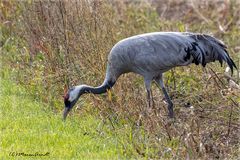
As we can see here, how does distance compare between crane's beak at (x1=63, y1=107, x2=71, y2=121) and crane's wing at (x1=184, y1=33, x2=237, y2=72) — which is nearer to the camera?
crane's beak at (x1=63, y1=107, x2=71, y2=121)

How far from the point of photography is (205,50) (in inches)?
357

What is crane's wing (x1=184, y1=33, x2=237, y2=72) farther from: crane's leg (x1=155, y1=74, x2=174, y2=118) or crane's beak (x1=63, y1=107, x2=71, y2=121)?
crane's beak (x1=63, y1=107, x2=71, y2=121)

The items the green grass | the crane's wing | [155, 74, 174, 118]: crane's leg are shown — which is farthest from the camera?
the crane's wing

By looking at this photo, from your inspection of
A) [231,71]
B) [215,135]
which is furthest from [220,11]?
[215,135]

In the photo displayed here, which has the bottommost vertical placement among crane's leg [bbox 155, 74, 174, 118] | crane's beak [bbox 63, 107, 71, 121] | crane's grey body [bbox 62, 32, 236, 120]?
crane's beak [bbox 63, 107, 71, 121]

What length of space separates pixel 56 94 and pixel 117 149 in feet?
7.95

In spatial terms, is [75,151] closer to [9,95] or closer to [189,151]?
[189,151]

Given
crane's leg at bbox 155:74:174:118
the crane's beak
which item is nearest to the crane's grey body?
crane's leg at bbox 155:74:174:118

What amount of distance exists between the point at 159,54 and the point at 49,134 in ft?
5.52

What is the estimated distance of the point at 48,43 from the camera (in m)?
10.5

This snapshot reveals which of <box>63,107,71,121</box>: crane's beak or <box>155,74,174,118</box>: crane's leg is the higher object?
<box>155,74,174,118</box>: crane's leg

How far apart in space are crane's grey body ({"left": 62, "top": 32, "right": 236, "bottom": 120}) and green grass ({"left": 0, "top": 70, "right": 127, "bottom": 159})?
19.0 inches

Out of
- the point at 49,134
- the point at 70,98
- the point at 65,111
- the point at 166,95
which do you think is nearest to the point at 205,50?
the point at 166,95

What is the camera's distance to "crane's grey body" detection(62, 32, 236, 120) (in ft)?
29.5
